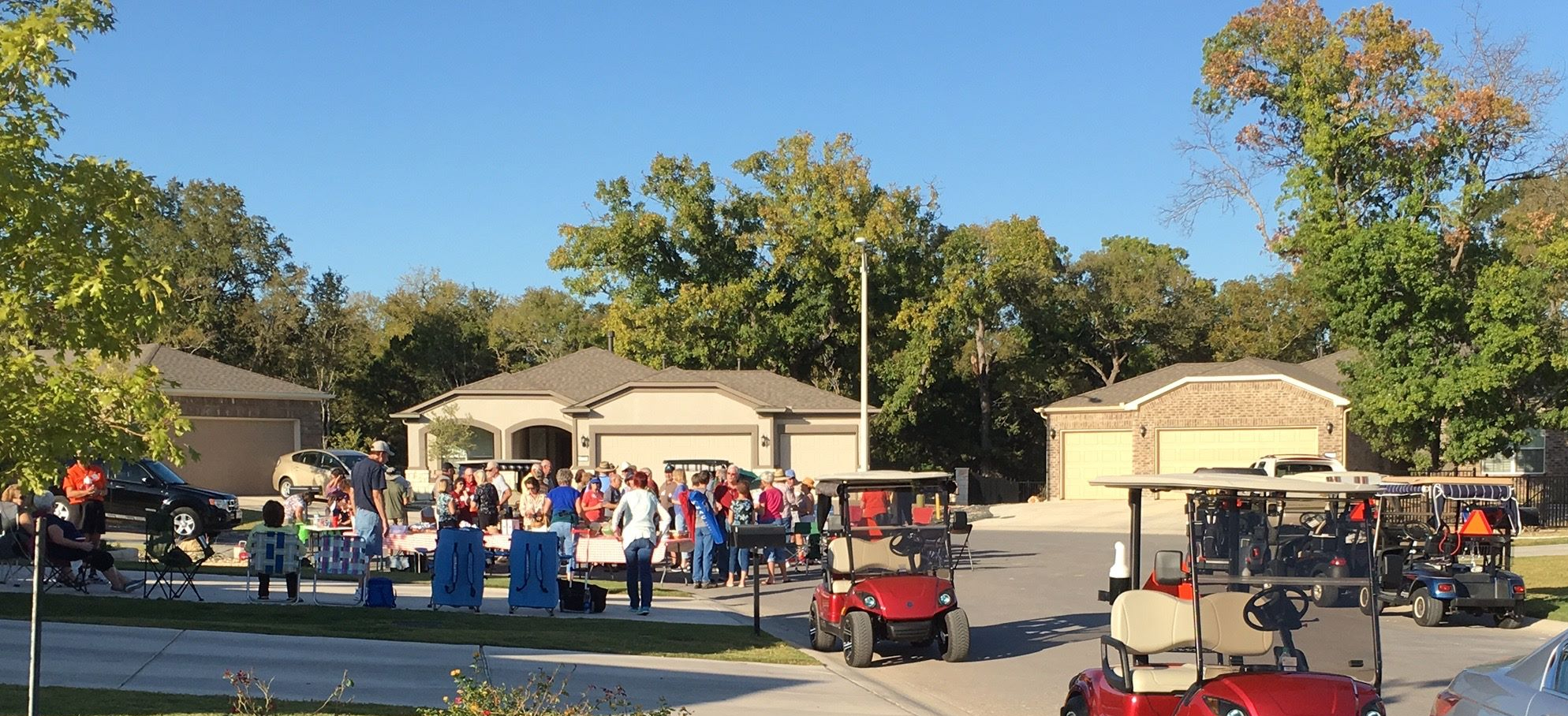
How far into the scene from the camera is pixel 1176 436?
43.7 m

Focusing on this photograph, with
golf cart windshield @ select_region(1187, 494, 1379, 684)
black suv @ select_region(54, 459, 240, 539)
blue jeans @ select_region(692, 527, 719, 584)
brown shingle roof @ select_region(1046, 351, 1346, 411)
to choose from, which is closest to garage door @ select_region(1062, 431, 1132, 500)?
brown shingle roof @ select_region(1046, 351, 1346, 411)

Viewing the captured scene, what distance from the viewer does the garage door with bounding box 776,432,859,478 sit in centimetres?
4497

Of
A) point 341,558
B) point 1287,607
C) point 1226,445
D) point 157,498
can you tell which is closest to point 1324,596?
point 1287,607

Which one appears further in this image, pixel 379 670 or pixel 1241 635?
pixel 379 670

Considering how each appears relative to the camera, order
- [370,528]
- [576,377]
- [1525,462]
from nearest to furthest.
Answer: [370,528]
[1525,462]
[576,377]

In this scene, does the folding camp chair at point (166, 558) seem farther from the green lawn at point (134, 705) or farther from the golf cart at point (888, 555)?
the golf cart at point (888, 555)

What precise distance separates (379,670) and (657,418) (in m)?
32.6

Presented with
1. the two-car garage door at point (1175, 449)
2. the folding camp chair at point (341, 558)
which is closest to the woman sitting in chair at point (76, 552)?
the folding camp chair at point (341, 558)

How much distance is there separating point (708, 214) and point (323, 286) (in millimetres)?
19505

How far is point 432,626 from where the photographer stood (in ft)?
46.4

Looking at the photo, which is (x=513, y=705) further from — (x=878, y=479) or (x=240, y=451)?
(x=240, y=451)

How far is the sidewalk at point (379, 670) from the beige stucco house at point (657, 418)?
30078 millimetres

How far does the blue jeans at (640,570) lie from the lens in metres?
16.7

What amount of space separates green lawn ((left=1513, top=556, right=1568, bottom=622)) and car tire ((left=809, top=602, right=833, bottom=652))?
31.3 ft
